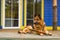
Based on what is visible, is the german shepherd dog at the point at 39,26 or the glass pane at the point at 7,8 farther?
the glass pane at the point at 7,8

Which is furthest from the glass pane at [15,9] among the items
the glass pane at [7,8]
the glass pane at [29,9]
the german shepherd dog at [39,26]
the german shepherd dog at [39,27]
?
the german shepherd dog at [39,26]

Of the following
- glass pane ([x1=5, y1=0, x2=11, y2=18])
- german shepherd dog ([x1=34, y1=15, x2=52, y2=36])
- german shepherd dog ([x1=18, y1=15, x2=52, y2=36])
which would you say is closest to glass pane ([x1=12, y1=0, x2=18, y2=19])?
glass pane ([x1=5, y1=0, x2=11, y2=18])

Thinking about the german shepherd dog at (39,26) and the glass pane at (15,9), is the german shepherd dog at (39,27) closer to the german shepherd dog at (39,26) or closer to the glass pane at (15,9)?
the german shepherd dog at (39,26)

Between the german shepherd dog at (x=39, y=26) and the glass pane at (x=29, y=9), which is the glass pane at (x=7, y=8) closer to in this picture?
the glass pane at (x=29, y=9)

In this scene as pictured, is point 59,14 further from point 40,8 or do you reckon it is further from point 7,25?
point 7,25

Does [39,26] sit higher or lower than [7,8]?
lower

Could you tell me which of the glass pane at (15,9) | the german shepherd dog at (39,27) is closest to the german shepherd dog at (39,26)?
the german shepherd dog at (39,27)

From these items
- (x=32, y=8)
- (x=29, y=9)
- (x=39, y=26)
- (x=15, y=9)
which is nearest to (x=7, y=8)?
(x=15, y=9)

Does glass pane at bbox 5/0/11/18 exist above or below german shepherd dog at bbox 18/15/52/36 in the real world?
above

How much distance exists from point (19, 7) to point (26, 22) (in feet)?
3.56

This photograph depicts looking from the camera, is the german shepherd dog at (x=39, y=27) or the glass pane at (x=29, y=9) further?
the glass pane at (x=29, y=9)

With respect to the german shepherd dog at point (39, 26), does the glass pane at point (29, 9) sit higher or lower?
higher

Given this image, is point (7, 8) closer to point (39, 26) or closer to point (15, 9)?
point (15, 9)

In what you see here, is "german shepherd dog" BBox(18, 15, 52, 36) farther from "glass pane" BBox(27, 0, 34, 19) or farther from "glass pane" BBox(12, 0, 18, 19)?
"glass pane" BBox(12, 0, 18, 19)
